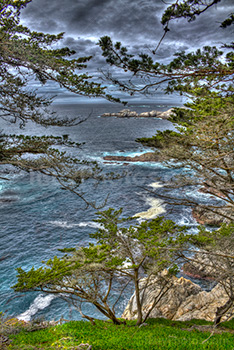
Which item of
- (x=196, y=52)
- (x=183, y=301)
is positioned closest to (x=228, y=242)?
(x=183, y=301)

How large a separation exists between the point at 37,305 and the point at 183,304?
30.3 feet

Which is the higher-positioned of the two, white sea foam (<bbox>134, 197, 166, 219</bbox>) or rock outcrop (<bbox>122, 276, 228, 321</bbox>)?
white sea foam (<bbox>134, 197, 166, 219</bbox>)

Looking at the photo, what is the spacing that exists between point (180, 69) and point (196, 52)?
1475mm

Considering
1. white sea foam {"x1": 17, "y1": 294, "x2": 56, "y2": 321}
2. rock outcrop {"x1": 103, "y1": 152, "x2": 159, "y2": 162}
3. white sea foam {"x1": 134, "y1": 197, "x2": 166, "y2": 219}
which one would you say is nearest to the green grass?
white sea foam {"x1": 17, "y1": 294, "x2": 56, "y2": 321}

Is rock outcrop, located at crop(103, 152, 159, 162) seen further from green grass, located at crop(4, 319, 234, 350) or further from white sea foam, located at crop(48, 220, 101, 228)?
green grass, located at crop(4, 319, 234, 350)

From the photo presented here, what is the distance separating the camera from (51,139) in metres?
10.3

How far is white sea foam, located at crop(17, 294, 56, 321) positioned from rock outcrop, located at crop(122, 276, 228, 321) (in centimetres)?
527

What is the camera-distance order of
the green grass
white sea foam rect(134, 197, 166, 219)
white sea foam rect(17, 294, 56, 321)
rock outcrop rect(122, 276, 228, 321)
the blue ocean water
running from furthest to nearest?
white sea foam rect(134, 197, 166, 219)
the blue ocean water
white sea foam rect(17, 294, 56, 321)
rock outcrop rect(122, 276, 228, 321)
the green grass

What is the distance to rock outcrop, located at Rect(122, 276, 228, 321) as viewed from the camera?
13.0 meters

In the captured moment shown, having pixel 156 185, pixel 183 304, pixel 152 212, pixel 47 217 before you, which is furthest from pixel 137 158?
pixel 183 304

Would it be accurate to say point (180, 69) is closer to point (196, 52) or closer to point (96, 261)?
point (196, 52)

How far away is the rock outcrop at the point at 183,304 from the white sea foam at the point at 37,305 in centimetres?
527

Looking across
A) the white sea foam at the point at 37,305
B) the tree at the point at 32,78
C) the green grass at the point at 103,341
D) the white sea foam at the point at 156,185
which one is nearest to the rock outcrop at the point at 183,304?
the white sea foam at the point at 37,305

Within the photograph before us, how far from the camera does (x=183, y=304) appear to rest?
13.9 metres
